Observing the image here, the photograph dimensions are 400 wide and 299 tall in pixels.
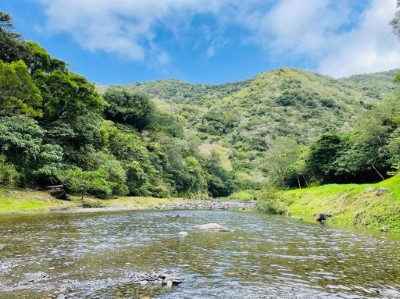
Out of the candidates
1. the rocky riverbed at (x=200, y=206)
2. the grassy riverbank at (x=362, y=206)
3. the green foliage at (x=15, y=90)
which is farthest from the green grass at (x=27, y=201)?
the grassy riverbank at (x=362, y=206)

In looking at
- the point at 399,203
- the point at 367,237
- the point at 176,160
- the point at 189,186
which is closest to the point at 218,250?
the point at 367,237

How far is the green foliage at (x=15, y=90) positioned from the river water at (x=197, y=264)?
25874 millimetres

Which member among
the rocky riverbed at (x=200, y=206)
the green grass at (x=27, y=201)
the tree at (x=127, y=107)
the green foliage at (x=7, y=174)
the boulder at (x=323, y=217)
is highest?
the tree at (x=127, y=107)

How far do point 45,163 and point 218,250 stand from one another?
1376 inches

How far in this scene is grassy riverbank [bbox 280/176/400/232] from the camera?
28438 mm

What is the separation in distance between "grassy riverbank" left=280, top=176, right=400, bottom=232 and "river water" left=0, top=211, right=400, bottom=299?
7.30 m

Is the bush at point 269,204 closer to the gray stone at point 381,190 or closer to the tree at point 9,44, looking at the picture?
the gray stone at point 381,190

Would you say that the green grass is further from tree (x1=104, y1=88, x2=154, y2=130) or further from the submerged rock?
tree (x1=104, y1=88, x2=154, y2=130)

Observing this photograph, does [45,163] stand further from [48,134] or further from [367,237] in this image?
[367,237]

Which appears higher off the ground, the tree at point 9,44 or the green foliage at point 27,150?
the tree at point 9,44

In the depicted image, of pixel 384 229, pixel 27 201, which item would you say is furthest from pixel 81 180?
pixel 384 229

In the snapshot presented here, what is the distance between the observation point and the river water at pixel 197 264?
986 centimetres

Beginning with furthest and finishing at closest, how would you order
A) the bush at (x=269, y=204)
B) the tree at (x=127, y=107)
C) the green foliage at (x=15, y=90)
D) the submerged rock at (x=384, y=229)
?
the tree at (x=127, y=107)
the bush at (x=269, y=204)
the green foliage at (x=15, y=90)
the submerged rock at (x=384, y=229)

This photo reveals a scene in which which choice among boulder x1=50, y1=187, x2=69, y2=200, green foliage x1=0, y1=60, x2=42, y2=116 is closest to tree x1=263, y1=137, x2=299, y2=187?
boulder x1=50, y1=187, x2=69, y2=200
